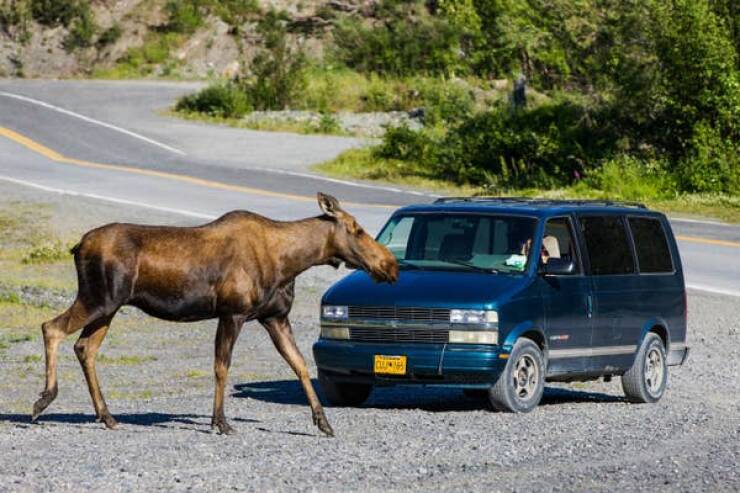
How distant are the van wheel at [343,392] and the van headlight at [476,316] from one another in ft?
4.27

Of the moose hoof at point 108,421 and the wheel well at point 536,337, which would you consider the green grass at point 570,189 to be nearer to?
the wheel well at point 536,337

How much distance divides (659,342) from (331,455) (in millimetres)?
5561

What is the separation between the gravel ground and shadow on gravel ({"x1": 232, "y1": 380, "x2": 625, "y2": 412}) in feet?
0.07

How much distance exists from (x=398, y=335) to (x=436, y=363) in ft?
1.50

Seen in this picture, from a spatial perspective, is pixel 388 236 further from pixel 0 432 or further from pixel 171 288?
pixel 0 432

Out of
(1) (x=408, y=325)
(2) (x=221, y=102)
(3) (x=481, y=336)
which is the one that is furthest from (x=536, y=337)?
(2) (x=221, y=102)

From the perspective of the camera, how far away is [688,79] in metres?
37.3

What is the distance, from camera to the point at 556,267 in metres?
14.2

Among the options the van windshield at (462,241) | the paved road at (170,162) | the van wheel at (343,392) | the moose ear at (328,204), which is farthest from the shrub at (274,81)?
A: the moose ear at (328,204)

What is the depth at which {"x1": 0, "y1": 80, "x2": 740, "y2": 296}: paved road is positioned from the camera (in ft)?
107

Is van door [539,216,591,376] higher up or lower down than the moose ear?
lower down

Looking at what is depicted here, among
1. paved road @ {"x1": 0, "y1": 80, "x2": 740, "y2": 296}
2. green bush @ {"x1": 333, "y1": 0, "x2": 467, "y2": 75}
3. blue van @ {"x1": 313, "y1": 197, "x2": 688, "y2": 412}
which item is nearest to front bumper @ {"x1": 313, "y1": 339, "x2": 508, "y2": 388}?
Answer: blue van @ {"x1": 313, "y1": 197, "x2": 688, "y2": 412}

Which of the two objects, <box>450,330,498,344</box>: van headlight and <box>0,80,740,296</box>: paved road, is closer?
<box>450,330,498,344</box>: van headlight

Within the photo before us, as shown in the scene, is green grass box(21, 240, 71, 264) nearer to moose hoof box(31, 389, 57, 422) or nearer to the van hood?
the van hood
